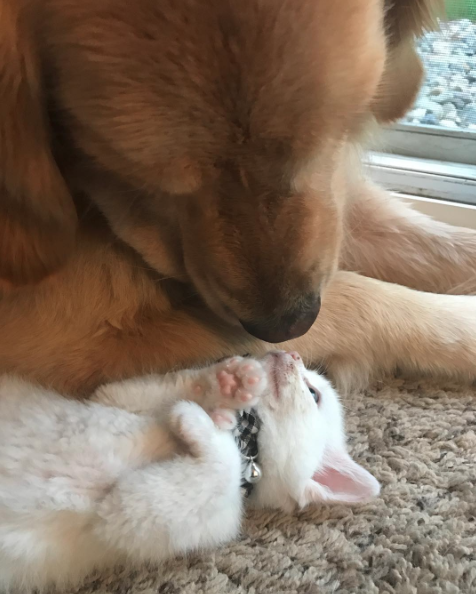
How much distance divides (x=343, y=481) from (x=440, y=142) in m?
1.17

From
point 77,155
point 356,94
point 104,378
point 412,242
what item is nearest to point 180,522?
point 104,378

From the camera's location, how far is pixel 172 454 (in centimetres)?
106

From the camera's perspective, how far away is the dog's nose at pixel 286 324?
1017 millimetres

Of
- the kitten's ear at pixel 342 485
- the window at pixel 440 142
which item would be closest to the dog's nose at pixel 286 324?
the kitten's ear at pixel 342 485

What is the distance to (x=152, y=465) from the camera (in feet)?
3.34

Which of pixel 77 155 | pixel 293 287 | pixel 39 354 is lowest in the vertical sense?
pixel 39 354

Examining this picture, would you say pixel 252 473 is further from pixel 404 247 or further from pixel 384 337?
pixel 404 247

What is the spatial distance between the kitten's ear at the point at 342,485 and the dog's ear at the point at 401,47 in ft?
2.13

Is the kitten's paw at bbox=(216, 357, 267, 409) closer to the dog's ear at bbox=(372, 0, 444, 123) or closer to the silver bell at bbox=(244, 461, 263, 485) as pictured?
the silver bell at bbox=(244, 461, 263, 485)

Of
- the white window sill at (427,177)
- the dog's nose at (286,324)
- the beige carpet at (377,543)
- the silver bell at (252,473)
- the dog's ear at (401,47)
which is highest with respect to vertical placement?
the dog's ear at (401,47)

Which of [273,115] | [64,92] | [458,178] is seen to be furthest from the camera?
[458,178]

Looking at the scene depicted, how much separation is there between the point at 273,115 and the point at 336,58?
135 millimetres

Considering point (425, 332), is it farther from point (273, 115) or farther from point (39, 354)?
point (39, 354)

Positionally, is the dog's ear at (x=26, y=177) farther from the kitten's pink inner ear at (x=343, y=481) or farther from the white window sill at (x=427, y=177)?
the white window sill at (x=427, y=177)
